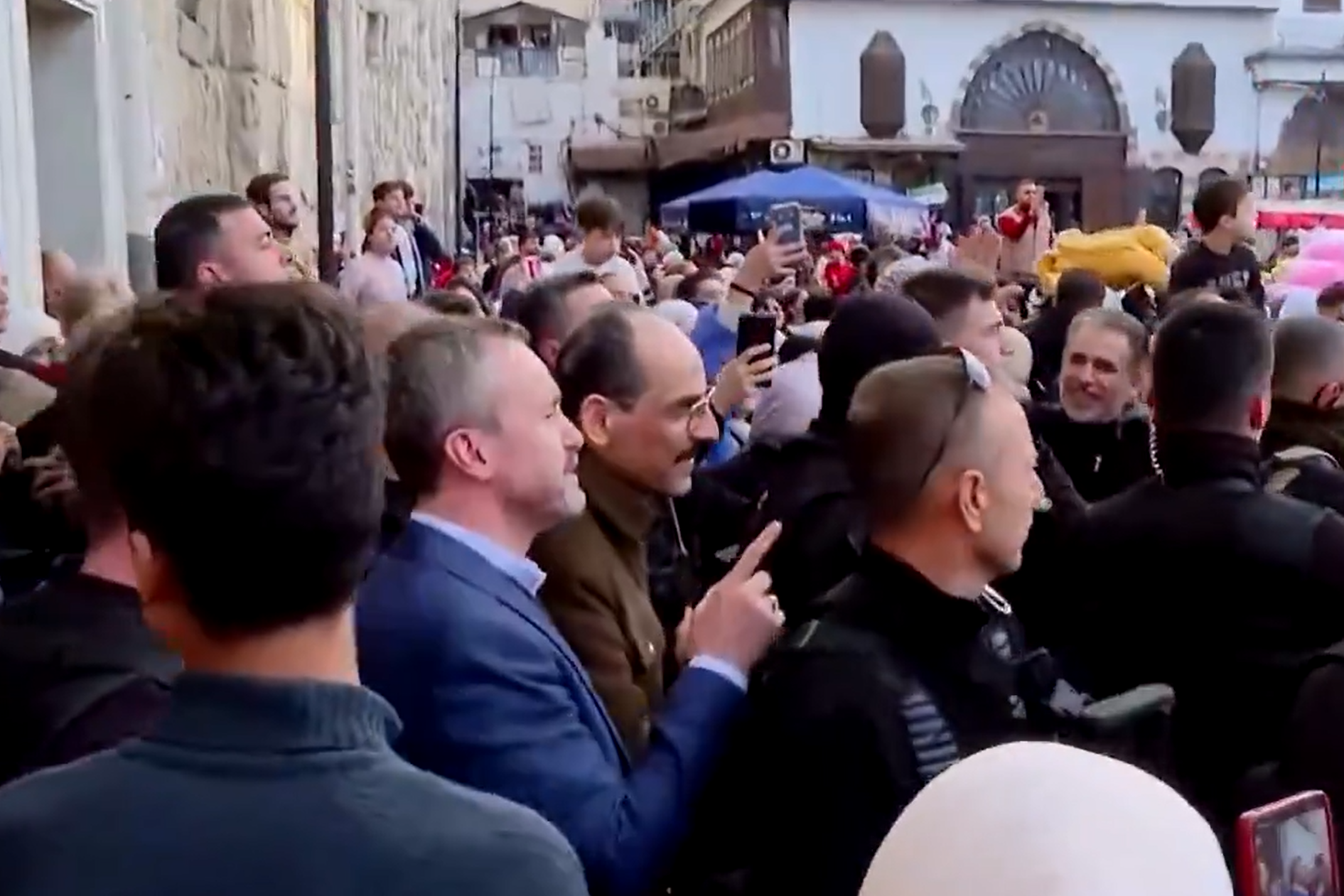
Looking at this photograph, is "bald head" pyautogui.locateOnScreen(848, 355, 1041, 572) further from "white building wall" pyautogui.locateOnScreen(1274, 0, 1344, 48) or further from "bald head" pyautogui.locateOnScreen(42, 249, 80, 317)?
"white building wall" pyautogui.locateOnScreen(1274, 0, 1344, 48)

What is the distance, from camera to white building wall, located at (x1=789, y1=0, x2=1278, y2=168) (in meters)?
42.5

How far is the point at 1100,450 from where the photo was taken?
5312 millimetres

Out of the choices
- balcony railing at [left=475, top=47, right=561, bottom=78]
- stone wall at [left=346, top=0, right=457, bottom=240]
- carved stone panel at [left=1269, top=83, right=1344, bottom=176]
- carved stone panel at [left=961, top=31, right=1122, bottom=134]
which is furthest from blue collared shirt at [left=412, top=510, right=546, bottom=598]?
balcony railing at [left=475, top=47, right=561, bottom=78]

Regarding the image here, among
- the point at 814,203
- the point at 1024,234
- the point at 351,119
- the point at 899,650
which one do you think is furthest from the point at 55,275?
Answer: the point at 814,203

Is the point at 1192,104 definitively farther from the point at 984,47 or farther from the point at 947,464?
the point at 947,464

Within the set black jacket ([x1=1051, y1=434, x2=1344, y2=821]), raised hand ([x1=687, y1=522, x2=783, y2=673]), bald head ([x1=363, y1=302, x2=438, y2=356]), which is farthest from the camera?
bald head ([x1=363, y1=302, x2=438, y2=356])

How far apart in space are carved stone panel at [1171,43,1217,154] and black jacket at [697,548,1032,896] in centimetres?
4326

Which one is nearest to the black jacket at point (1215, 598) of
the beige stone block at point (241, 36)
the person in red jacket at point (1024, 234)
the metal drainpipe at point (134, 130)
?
the metal drainpipe at point (134, 130)

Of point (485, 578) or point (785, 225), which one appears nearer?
point (485, 578)

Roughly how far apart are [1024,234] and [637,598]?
906cm

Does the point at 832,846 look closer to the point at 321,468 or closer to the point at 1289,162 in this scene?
the point at 321,468

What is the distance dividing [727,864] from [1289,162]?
4342 cm

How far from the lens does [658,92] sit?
54.2 meters

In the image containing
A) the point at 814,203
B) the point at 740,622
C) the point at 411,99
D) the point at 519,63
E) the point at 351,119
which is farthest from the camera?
the point at 519,63
